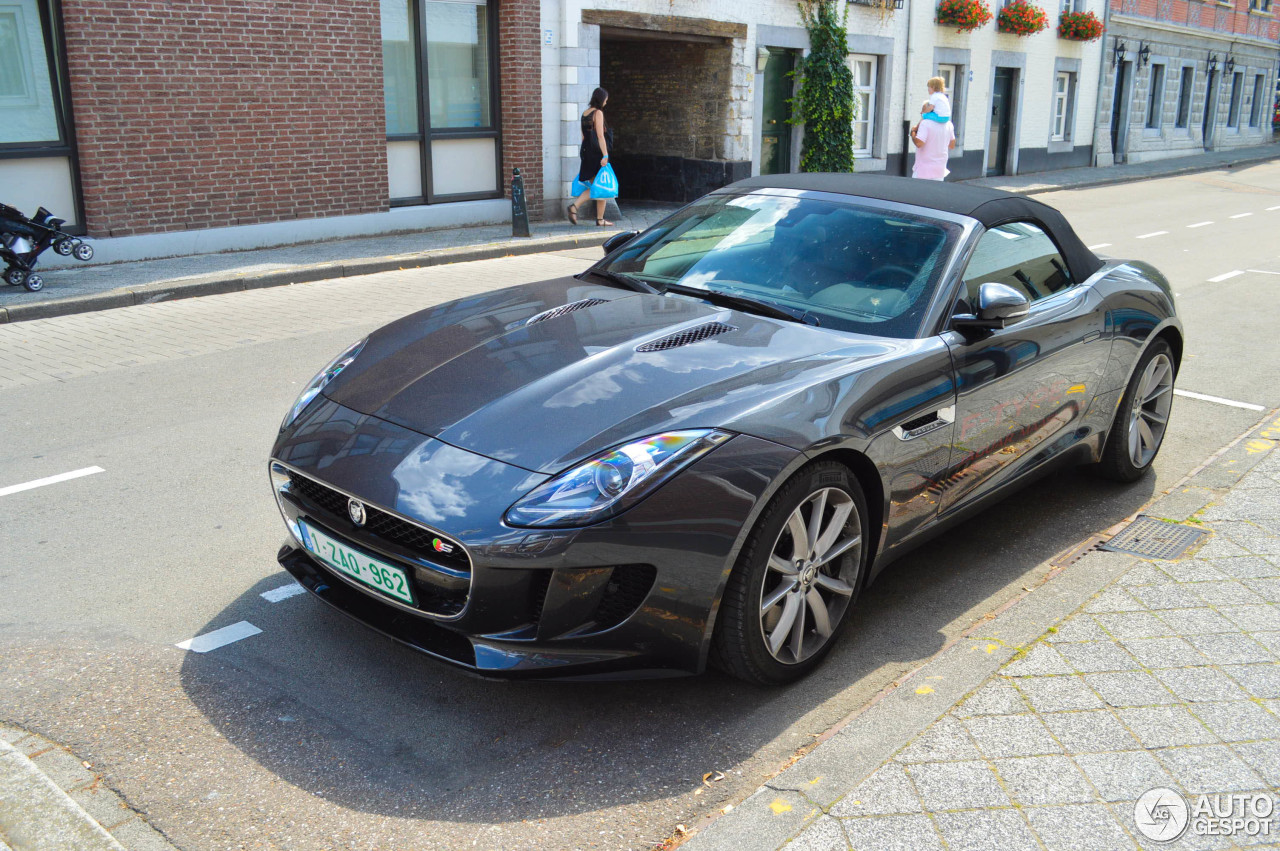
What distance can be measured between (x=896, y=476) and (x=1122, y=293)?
6.55ft

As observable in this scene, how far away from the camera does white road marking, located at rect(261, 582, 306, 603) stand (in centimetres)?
409

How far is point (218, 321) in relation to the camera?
9.44m

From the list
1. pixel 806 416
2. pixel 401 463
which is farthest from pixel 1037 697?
pixel 401 463

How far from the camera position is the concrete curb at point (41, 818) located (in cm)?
265

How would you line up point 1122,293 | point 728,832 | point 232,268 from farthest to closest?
point 232,268 < point 1122,293 < point 728,832

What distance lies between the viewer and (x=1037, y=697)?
3332mm

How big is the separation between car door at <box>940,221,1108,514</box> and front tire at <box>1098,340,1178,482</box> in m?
0.42

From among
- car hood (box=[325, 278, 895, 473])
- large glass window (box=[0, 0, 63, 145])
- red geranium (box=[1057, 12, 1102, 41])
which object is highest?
red geranium (box=[1057, 12, 1102, 41])

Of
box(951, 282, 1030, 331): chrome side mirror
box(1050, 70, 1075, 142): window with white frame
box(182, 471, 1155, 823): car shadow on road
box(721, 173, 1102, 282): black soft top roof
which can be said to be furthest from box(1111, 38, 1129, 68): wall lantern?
box(182, 471, 1155, 823): car shadow on road

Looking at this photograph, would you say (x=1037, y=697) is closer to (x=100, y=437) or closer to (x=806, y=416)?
(x=806, y=416)

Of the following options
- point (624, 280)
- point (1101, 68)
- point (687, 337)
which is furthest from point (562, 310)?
point (1101, 68)

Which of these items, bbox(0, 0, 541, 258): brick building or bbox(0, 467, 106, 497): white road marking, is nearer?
bbox(0, 467, 106, 497): white road marking

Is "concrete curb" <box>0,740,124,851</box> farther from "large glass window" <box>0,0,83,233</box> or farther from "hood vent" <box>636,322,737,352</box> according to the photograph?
"large glass window" <box>0,0,83,233</box>

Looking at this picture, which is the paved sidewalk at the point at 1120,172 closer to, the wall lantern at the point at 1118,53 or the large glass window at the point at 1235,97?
the large glass window at the point at 1235,97
